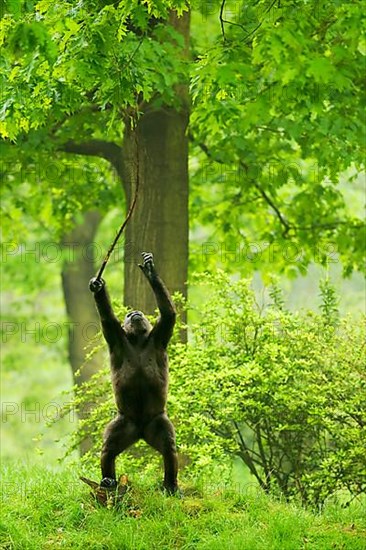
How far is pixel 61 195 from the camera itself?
15.1 metres

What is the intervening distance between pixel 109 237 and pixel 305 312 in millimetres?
12289

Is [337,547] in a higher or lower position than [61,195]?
lower

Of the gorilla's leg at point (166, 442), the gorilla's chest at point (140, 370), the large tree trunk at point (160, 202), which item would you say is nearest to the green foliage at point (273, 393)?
the gorilla's leg at point (166, 442)

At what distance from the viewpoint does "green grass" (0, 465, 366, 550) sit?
7.12 meters

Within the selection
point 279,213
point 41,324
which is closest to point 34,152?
point 279,213

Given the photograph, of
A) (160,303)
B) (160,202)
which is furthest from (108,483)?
(160,202)

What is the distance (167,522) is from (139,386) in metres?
1.17

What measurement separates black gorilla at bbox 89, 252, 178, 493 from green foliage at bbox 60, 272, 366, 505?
2.97ft

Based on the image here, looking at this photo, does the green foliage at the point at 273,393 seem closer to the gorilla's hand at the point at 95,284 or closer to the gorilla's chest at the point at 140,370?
the gorilla's chest at the point at 140,370

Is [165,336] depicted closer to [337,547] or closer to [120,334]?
[120,334]

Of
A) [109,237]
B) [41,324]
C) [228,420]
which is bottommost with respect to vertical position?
[228,420]

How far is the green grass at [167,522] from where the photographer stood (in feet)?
23.4

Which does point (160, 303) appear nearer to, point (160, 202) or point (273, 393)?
point (273, 393)

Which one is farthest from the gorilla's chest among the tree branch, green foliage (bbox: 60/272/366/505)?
the tree branch
